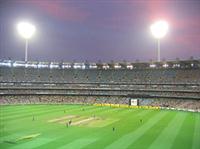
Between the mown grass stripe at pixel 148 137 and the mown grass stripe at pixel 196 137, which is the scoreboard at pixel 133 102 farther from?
the mown grass stripe at pixel 196 137

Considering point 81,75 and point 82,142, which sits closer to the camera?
point 82,142

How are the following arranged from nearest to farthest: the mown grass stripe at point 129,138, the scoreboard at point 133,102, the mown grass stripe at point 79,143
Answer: the mown grass stripe at point 79,143, the mown grass stripe at point 129,138, the scoreboard at point 133,102

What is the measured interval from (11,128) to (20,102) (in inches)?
1644

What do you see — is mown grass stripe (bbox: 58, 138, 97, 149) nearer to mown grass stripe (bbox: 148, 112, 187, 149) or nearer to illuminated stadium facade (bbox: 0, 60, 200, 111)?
mown grass stripe (bbox: 148, 112, 187, 149)

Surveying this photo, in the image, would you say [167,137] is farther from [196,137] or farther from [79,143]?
[79,143]

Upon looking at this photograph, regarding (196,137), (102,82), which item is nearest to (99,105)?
(102,82)

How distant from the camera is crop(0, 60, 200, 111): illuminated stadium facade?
8281cm

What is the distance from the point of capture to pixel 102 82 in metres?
97.6

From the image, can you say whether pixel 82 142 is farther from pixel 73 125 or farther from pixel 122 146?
pixel 73 125

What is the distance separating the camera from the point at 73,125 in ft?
148

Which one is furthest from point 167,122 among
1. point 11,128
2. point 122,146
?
point 11,128

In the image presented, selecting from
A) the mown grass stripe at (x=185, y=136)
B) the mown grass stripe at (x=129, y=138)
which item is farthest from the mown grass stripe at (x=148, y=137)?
the mown grass stripe at (x=185, y=136)

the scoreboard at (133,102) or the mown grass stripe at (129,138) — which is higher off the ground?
the scoreboard at (133,102)

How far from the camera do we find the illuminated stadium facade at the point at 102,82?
8281cm
